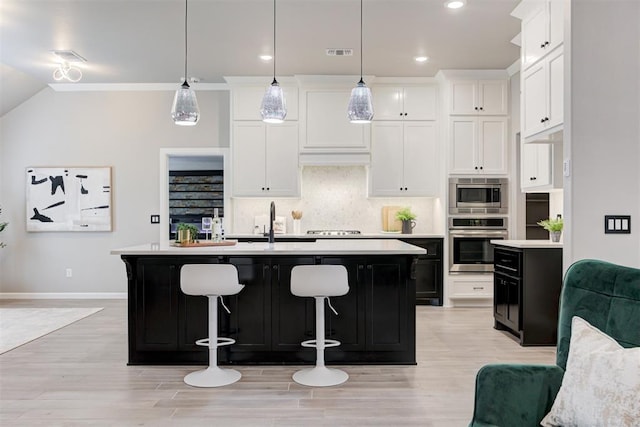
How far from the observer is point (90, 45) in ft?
15.5

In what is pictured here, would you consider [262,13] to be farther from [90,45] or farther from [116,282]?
[116,282]

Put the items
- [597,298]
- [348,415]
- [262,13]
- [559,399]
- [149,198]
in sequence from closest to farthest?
[559,399], [597,298], [348,415], [262,13], [149,198]

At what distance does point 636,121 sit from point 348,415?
2540 millimetres

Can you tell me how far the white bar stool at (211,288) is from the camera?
10.0 ft

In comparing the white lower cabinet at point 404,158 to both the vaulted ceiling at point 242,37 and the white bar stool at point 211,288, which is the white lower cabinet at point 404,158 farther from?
the white bar stool at point 211,288

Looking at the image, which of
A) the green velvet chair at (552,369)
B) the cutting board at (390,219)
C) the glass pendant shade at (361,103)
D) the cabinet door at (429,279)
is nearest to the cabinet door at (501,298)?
the cabinet door at (429,279)

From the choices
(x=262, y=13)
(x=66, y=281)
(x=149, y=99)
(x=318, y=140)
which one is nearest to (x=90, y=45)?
(x=149, y=99)

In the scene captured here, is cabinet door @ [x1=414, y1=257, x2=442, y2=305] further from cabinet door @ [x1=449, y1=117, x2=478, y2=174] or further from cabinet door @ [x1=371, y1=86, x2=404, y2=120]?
cabinet door @ [x1=371, y1=86, x2=404, y2=120]

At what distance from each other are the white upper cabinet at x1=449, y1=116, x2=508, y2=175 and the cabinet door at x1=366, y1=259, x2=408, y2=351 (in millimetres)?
2702

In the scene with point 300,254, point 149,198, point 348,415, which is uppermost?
point 149,198

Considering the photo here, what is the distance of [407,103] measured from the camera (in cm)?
594

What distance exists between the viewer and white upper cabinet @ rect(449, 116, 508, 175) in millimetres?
5707

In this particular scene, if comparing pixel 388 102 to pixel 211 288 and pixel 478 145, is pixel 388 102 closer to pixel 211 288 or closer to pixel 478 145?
pixel 478 145

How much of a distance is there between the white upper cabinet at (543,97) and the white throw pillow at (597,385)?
87.5 inches
